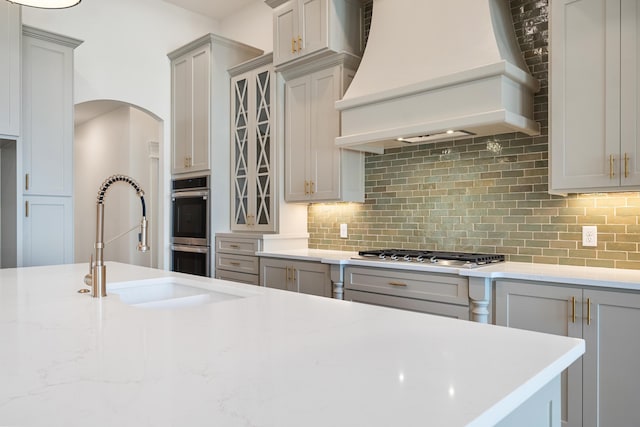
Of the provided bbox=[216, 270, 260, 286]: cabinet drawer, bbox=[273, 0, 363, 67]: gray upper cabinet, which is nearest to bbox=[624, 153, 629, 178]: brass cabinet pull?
bbox=[273, 0, 363, 67]: gray upper cabinet

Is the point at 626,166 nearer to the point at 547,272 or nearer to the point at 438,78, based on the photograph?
the point at 547,272

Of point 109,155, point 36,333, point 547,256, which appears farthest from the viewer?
point 109,155

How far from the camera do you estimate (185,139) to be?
473 centimetres

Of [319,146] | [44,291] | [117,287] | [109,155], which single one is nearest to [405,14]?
[319,146]

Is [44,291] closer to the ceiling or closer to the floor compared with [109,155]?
closer to the floor

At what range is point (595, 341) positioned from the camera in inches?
87.7

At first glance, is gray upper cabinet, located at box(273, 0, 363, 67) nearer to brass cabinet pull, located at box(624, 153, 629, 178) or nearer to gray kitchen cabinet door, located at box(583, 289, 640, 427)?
brass cabinet pull, located at box(624, 153, 629, 178)

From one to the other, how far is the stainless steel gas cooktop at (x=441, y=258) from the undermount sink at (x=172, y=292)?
137 cm

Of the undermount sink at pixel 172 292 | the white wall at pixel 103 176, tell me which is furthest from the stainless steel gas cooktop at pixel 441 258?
the white wall at pixel 103 176

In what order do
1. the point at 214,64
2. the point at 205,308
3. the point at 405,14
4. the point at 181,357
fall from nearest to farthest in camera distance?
the point at 181,357
the point at 205,308
the point at 405,14
the point at 214,64

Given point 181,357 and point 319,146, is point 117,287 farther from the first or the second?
point 319,146

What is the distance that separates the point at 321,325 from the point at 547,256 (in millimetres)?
2081

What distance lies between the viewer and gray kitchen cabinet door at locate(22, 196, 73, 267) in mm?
3598

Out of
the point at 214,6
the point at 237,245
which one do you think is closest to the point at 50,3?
the point at 237,245
